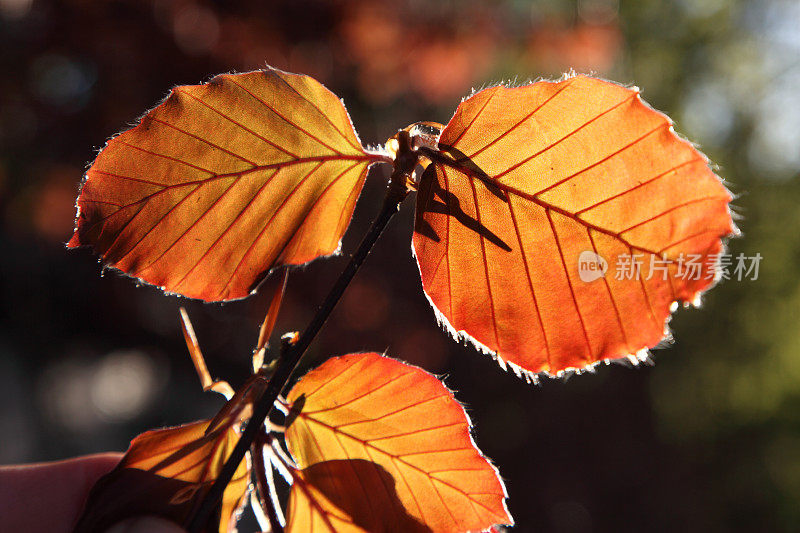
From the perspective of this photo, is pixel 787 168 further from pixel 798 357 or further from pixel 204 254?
pixel 204 254

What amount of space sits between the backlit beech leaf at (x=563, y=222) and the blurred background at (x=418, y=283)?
37.5 inches

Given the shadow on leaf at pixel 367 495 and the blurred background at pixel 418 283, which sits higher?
the blurred background at pixel 418 283

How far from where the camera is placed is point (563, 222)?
38 cm

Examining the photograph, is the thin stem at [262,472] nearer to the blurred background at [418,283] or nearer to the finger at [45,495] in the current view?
Result: the finger at [45,495]

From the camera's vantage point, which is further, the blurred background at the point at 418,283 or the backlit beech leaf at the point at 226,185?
the blurred background at the point at 418,283

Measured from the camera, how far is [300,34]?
243 centimetres

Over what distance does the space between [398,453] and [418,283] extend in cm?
219

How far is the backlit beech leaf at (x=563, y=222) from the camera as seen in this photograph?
1.16ft

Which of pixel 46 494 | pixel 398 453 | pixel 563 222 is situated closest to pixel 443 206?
pixel 563 222

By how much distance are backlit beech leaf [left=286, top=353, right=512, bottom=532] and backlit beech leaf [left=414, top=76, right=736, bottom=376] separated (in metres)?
0.07

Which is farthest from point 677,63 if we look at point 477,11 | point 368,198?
point 368,198

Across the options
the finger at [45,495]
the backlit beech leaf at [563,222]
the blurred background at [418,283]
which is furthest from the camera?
the blurred background at [418,283]

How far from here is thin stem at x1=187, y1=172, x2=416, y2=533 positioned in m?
0.36

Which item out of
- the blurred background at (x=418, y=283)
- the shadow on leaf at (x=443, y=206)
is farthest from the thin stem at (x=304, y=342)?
the blurred background at (x=418, y=283)
